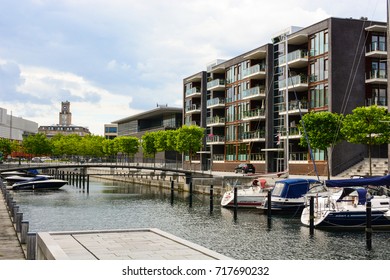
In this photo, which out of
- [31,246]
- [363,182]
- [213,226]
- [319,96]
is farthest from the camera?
[319,96]

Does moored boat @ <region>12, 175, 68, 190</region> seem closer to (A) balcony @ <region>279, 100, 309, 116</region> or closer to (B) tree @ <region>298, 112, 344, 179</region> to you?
(A) balcony @ <region>279, 100, 309, 116</region>

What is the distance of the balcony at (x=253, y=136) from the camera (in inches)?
2719

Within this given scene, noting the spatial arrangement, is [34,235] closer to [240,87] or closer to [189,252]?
[189,252]

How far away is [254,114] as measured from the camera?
70.6 meters

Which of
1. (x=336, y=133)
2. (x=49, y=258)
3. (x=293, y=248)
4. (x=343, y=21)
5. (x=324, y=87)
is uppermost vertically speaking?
(x=343, y=21)

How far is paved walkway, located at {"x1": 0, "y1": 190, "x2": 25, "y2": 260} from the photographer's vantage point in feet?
50.5

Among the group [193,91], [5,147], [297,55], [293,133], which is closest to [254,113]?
[293,133]

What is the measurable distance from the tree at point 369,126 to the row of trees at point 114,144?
3547 cm

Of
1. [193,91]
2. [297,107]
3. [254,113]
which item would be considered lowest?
[297,107]

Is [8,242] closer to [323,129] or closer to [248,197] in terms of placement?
[248,197]

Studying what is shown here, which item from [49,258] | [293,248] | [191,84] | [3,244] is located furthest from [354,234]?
[191,84]

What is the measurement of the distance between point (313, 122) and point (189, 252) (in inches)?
1443

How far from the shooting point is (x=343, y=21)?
5522 cm

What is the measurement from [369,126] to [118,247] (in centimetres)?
3470
